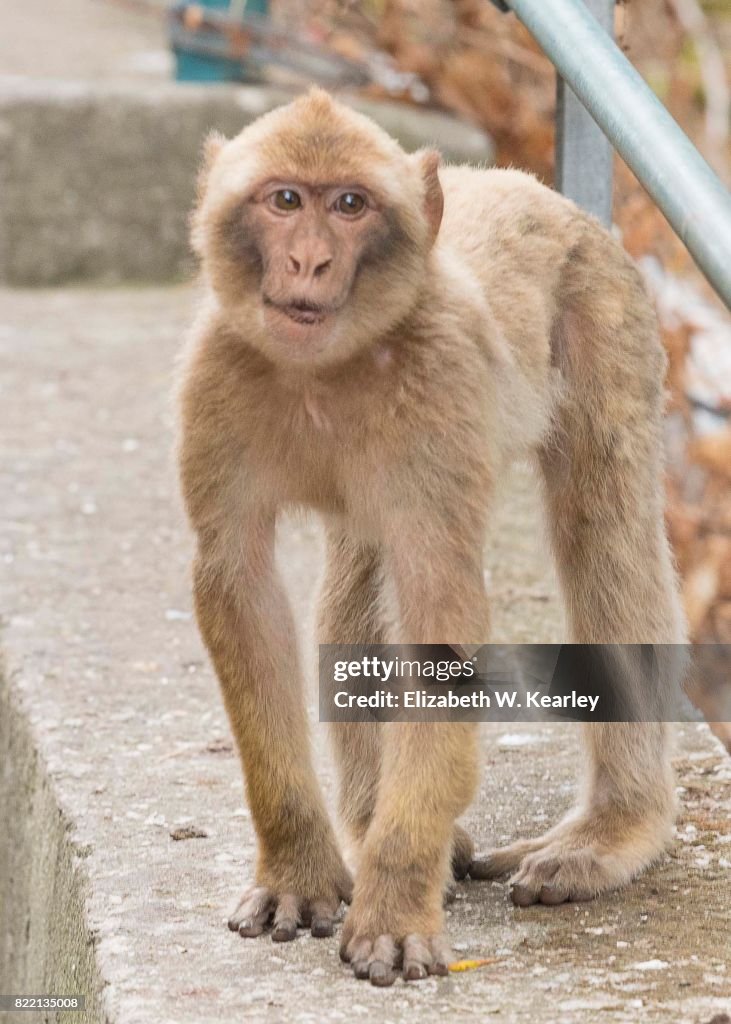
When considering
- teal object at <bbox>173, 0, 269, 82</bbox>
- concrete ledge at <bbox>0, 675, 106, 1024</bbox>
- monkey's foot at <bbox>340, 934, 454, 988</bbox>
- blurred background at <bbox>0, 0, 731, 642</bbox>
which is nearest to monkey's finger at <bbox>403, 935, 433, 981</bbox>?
monkey's foot at <bbox>340, 934, 454, 988</bbox>

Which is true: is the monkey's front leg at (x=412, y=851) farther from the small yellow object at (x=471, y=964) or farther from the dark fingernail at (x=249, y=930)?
the dark fingernail at (x=249, y=930)

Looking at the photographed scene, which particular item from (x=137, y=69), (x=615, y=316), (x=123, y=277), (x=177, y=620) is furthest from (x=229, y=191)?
(x=137, y=69)

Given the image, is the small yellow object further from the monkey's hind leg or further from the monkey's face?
the monkey's face

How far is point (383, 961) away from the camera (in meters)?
3.13

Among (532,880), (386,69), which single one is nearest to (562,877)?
(532,880)

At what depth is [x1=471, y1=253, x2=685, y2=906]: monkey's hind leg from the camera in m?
3.76

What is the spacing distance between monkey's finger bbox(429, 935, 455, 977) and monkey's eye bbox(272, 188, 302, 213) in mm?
1264

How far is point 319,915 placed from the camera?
11.1 ft

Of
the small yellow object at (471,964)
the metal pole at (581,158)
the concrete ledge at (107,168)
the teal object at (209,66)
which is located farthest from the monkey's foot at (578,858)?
the teal object at (209,66)

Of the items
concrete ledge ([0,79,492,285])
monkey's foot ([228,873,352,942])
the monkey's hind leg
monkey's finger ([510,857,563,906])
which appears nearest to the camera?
monkey's foot ([228,873,352,942])

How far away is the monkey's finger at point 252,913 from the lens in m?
3.35

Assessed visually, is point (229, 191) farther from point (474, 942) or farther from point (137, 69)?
point (137, 69)

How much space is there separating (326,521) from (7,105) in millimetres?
6420

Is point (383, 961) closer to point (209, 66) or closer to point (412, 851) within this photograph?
point (412, 851)
